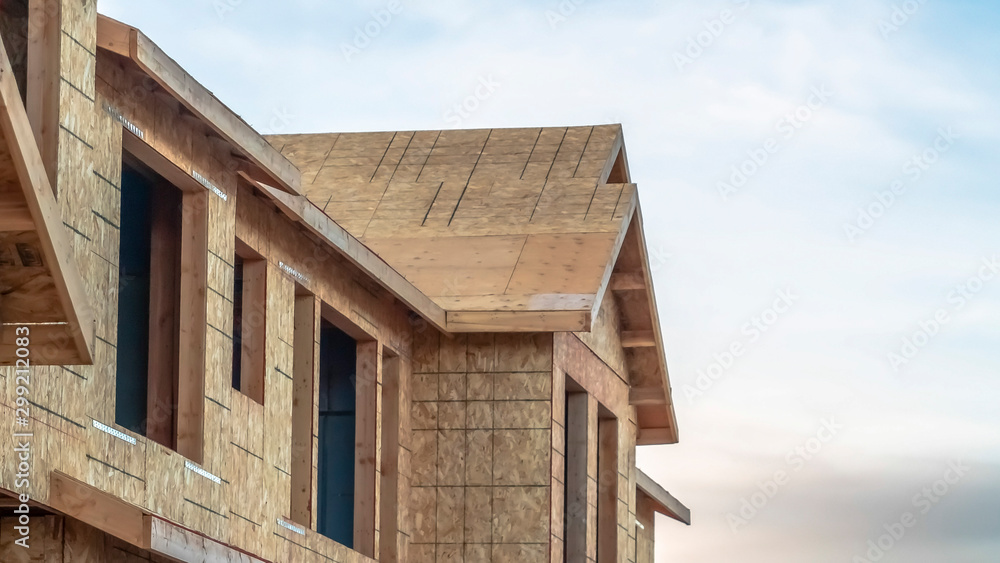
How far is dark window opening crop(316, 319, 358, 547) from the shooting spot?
63.7 ft

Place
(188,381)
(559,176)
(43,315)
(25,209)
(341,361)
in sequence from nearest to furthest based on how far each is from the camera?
Result: (25,209) → (43,315) → (188,381) → (341,361) → (559,176)

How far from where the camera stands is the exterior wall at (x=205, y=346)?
10.9 metres

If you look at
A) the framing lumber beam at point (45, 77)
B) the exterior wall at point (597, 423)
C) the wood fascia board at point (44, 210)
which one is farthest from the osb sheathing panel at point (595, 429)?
the wood fascia board at point (44, 210)

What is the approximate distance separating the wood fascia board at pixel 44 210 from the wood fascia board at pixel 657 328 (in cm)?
1376

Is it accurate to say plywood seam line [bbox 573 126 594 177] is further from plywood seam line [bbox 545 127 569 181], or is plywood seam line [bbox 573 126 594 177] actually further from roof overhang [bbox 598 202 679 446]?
roof overhang [bbox 598 202 679 446]

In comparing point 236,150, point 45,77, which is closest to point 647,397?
point 236,150

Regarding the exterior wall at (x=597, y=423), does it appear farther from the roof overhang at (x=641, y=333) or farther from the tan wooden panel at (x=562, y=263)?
the tan wooden panel at (x=562, y=263)

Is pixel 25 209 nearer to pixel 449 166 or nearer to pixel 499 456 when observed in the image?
pixel 499 456

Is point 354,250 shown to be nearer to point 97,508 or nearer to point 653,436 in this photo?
point 97,508

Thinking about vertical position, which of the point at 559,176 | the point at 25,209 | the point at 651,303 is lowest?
the point at 25,209

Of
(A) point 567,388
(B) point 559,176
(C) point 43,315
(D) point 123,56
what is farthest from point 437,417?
(C) point 43,315

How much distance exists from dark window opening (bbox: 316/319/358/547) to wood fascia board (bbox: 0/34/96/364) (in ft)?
35.4

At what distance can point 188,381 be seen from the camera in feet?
42.5

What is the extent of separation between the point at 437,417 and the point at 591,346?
10.8 feet
